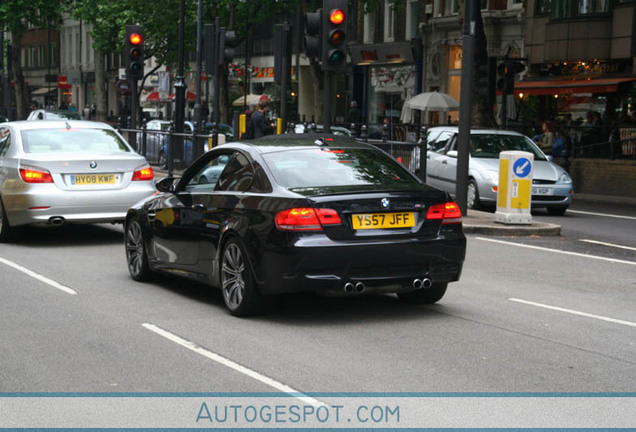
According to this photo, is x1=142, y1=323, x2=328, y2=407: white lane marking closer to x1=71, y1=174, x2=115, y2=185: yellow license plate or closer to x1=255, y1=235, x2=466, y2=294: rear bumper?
x1=255, y1=235, x2=466, y2=294: rear bumper

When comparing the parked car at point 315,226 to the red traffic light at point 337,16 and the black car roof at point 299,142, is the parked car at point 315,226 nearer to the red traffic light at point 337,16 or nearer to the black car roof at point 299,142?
the black car roof at point 299,142

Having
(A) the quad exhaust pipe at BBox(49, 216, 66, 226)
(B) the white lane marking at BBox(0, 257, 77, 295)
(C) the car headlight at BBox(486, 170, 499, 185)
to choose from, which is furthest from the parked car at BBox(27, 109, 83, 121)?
(B) the white lane marking at BBox(0, 257, 77, 295)

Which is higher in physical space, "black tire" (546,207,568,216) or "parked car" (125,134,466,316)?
Result: "parked car" (125,134,466,316)

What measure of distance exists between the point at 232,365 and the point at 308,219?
5.12 ft

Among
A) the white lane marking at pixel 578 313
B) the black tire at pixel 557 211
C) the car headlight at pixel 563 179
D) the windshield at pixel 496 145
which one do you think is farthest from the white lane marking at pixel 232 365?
the windshield at pixel 496 145

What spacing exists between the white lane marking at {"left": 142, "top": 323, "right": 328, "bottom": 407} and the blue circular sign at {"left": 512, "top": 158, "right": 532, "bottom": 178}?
9.24 metres

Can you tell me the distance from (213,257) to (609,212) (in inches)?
556

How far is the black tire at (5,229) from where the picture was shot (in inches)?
539

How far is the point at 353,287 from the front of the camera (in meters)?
7.98

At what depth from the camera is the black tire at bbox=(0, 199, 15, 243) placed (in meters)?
13.7

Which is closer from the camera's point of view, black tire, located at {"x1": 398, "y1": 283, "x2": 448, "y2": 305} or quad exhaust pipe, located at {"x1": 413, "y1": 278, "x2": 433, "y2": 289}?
quad exhaust pipe, located at {"x1": 413, "y1": 278, "x2": 433, "y2": 289}

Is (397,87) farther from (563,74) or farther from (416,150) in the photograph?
(416,150)

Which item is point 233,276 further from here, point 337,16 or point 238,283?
point 337,16

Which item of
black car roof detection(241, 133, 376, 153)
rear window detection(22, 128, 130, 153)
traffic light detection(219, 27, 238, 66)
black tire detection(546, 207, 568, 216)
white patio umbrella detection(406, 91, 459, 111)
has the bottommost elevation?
black tire detection(546, 207, 568, 216)
